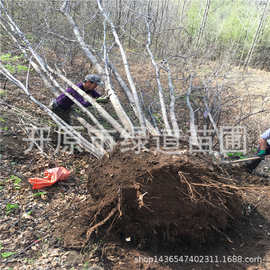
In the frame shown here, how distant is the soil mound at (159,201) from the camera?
2238mm

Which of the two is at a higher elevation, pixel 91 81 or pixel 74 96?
pixel 91 81

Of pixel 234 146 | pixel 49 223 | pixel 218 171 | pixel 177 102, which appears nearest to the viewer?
pixel 218 171

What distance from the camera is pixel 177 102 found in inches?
229

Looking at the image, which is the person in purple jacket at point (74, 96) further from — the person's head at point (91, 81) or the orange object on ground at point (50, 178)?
the orange object on ground at point (50, 178)

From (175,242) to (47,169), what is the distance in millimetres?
2176

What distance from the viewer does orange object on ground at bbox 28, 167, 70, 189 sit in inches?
122

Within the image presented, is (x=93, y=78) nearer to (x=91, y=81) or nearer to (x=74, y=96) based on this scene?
(x=91, y=81)

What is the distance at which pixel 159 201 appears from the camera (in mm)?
2275

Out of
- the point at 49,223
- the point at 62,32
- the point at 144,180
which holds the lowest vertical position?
the point at 49,223

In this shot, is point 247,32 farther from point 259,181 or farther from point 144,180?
point 144,180

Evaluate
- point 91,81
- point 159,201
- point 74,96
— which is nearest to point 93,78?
point 91,81

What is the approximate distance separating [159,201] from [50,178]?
1.74 metres

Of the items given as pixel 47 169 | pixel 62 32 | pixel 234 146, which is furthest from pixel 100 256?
pixel 62 32

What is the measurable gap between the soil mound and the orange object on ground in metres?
0.88
